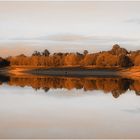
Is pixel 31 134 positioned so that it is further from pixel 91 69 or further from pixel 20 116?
pixel 91 69

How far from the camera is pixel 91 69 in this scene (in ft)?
51.2

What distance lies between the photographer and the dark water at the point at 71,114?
5586 millimetres

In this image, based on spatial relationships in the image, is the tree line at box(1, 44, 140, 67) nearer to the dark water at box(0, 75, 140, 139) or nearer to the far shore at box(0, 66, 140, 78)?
the far shore at box(0, 66, 140, 78)

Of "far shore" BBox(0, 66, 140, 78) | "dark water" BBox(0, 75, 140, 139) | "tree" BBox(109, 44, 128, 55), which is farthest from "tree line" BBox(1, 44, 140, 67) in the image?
"dark water" BBox(0, 75, 140, 139)

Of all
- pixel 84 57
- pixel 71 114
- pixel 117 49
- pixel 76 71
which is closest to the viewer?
pixel 71 114

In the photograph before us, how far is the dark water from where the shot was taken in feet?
18.3

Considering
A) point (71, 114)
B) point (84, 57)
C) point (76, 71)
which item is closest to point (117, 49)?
point (84, 57)

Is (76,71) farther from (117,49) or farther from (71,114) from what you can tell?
(71,114)

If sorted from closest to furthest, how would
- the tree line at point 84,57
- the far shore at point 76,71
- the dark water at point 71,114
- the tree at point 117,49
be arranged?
the dark water at point 71,114, the tree at point 117,49, the tree line at point 84,57, the far shore at point 76,71

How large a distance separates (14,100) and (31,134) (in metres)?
3.00

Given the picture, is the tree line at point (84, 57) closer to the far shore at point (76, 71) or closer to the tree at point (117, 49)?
the tree at point (117, 49)

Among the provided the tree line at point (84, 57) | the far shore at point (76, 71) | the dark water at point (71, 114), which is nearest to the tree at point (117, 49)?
the tree line at point (84, 57)

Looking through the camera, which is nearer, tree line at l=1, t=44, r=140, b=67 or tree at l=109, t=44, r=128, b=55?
tree at l=109, t=44, r=128, b=55

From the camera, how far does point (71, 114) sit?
22.3 ft
